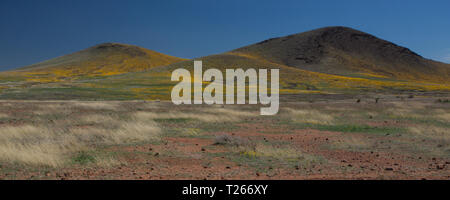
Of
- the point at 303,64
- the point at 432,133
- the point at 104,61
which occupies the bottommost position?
the point at 432,133

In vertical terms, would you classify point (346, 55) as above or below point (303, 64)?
above

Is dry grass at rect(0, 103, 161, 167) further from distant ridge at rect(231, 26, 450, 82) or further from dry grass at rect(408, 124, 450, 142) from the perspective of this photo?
distant ridge at rect(231, 26, 450, 82)

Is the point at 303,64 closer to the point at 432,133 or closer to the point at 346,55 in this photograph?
the point at 346,55

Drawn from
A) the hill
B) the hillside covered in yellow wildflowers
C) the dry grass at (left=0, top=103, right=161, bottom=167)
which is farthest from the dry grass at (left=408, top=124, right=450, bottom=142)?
the hill

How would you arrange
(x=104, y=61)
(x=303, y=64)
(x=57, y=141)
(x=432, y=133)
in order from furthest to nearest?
(x=104, y=61), (x=303, y=64), (x=432, y=133), (x=57, y=141)

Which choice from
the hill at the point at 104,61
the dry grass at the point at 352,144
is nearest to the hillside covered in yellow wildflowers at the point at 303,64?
the hill at the point at 104,61

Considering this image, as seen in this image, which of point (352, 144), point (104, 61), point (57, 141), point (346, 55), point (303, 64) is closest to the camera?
point (57, 141)

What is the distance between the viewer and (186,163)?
1005cm

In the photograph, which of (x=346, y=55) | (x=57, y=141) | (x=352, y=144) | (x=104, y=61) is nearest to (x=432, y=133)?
(x=352, y=144)

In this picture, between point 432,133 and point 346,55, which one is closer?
point 432,133

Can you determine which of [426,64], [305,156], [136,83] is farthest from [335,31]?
[305,156]

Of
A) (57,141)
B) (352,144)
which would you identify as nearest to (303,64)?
(352,144)
